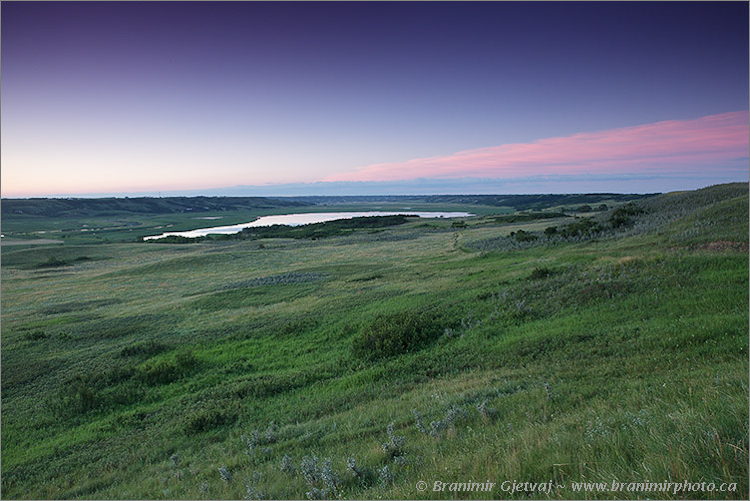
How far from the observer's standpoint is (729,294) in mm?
11930

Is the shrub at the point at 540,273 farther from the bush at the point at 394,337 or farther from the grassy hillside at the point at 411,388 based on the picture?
the bush at the point at 394,337

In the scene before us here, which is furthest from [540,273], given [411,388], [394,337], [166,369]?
[166,369]

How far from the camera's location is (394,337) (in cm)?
1402

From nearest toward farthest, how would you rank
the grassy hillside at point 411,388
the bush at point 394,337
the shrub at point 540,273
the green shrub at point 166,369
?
the grassy hillside at point 411,388
the bush at point 394,337
the green shrub at point 166,369
the shrub at point 540,273

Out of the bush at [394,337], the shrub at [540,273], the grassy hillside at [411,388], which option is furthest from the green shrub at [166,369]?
the shrub at [540,273]

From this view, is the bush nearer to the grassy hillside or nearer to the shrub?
the grassy hillside

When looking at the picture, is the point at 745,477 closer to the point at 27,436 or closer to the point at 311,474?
the point at 311,474

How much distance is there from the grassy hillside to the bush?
0.08m

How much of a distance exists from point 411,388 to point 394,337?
349cm

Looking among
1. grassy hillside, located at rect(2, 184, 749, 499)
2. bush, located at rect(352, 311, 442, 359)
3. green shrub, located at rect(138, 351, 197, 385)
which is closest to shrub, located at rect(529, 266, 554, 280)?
grassy hillside, located at rect(2, 184, 749, 499)

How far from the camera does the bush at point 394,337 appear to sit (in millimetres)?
13742

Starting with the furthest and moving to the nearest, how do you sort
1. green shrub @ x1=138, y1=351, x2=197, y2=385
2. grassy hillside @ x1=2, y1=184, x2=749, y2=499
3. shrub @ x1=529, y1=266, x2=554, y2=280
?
shrub @ x1=529, y1=266, x2=554, y2=280 → green shrub @ x1=138, y1=351, x2=197, y2=385 → grassy hillside @ x1=2, y1=184, x2=749, y2=499

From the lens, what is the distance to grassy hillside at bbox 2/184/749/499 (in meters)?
4.89

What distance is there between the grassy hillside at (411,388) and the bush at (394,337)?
0.08m
